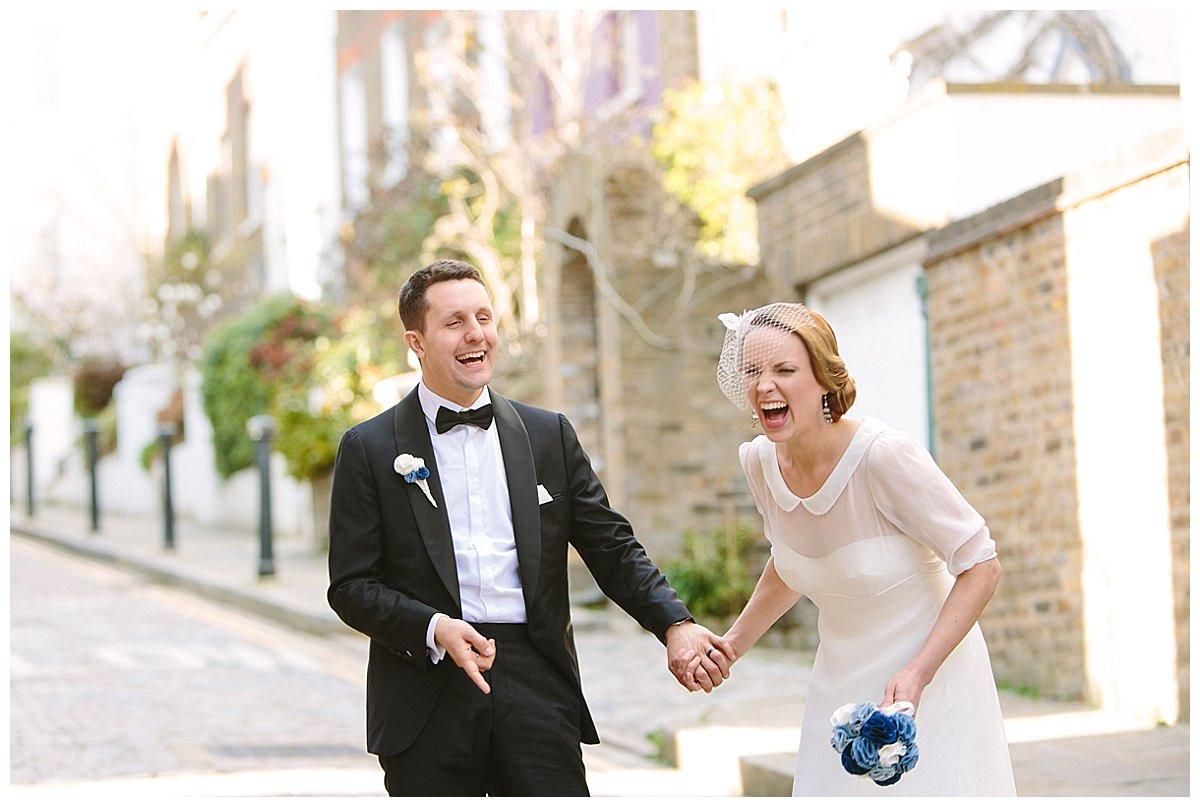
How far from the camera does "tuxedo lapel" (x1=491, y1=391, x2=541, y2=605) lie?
399cm

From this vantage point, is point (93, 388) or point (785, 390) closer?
point (785, 390)

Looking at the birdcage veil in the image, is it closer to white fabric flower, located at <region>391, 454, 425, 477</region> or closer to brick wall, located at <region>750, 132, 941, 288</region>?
white fabric flower, located at <region>391, 454, 425, 477</region>

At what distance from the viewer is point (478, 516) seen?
4.02 metres

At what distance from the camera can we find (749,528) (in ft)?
41.2

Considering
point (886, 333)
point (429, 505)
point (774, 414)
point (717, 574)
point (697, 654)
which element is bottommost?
point (717, 574)

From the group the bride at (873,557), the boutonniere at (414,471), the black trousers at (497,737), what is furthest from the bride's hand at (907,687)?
the boutonniere at (414,471)

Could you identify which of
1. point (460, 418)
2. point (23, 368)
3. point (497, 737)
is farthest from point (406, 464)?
point (23, 368)

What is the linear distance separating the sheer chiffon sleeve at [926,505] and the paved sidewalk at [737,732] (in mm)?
2885

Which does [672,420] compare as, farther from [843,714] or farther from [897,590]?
[843,714]

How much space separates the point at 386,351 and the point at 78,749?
990 cm

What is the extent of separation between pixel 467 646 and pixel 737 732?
4.39 meters

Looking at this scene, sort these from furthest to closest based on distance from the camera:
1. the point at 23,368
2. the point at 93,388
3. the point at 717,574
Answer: the point at 23,368 → the point at 93,388 → the point at 717,574

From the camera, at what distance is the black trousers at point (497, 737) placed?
12.8ft

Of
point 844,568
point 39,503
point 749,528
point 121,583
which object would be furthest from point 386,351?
point 844,568
